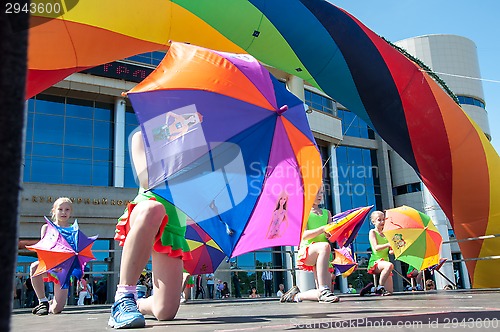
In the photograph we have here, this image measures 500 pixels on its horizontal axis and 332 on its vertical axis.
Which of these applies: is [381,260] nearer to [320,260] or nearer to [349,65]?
[320,260]

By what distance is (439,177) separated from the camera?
5496 mm

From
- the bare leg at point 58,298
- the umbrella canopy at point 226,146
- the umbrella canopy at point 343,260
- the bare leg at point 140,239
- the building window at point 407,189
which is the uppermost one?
the building window at point 407,189

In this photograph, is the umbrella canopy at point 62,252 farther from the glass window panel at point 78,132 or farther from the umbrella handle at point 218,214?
the glass window panel at point 78,132

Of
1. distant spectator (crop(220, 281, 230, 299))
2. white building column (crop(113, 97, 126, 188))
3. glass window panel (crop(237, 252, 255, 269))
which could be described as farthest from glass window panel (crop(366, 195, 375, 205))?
white building column (crop(113, 97, 126, 188))

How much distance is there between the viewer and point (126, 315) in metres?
2.92

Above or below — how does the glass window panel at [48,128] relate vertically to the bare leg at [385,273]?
above

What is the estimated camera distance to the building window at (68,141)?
21281 mm

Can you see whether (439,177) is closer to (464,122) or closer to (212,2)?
(464,122)

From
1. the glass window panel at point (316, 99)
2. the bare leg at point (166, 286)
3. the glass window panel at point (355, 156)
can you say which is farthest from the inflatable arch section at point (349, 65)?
the glass window panel at point (355, 156)

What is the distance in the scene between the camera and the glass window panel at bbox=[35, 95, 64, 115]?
71.5ft

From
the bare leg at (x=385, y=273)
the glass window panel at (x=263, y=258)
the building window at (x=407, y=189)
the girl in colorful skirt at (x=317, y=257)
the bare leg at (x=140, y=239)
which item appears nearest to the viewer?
the bare leg at (x=140, y=239)

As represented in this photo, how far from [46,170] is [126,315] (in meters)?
20.2

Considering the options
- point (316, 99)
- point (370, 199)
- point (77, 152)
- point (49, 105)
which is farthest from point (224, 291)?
point (370, 199)

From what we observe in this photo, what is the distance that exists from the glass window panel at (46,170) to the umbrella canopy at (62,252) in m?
15.3
